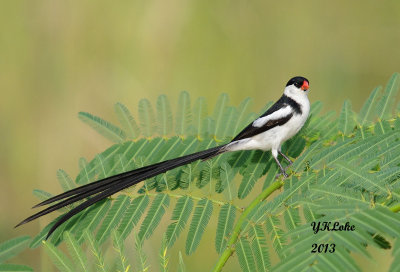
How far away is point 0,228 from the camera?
3.78 metres

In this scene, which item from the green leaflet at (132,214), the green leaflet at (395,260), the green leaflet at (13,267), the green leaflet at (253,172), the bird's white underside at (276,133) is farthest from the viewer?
the bird's white underside at (276,133)

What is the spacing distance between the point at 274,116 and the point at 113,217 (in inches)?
43.6

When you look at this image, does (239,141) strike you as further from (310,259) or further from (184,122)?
(310,259)

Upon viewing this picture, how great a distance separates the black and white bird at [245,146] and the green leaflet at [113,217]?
4 cm

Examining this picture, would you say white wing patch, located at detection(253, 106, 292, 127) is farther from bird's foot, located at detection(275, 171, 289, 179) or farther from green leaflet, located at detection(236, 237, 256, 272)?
green leaflet, located at detection(236, 237, 256, 272)

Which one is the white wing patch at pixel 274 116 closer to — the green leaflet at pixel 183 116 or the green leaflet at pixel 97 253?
the green leaflet at pixel 183 116

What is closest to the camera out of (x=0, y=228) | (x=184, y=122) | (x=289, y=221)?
(x=289, y=221)

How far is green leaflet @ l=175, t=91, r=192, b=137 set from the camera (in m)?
2.47

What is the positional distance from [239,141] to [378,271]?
1.02 meters

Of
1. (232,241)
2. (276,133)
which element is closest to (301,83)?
(276,133)

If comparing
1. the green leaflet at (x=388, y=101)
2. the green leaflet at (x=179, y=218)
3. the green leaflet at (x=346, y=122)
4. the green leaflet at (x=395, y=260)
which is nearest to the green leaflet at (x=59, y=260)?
the green leaflet at (x=179, y=218)

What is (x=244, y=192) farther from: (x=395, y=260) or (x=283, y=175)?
(x=395, y=260)

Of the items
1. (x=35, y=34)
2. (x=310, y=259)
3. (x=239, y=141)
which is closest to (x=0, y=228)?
(x=35, y=34)

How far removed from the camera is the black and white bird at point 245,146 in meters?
1.86
